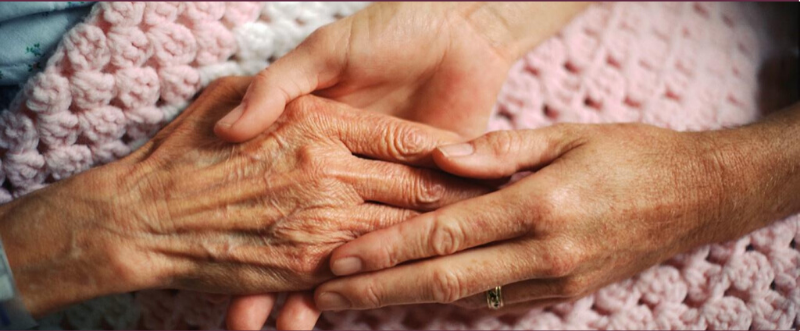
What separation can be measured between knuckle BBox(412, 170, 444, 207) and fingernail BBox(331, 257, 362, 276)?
0.44 ft

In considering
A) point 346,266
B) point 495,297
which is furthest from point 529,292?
point 346,266

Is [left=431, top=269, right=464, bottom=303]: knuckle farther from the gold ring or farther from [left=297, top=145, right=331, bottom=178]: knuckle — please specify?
[left=297, top=145, right=331, bottom=178]: knuckle

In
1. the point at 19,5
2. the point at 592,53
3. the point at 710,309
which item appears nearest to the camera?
the point at 19,5

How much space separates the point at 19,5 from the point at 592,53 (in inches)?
37.1

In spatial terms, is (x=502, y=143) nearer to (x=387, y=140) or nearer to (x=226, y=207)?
(x=387, y=140)

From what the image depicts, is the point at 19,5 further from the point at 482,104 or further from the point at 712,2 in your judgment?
the point at 712,2

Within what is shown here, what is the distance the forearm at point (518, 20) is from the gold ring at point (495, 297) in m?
0.43

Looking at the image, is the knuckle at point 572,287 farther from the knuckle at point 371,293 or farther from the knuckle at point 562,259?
the knuckle at point 371,293

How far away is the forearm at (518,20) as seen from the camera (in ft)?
3.58

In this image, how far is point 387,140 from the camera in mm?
961

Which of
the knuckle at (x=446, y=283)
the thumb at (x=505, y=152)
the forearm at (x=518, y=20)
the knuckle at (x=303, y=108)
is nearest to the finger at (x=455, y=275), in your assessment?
the knuckle at (x=446, y=283)

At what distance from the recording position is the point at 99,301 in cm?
104

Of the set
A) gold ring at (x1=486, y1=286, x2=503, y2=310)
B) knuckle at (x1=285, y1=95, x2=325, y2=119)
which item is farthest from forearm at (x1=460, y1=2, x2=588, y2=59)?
gold ring at (x1=486, y1=286, x2=503, y2=310)

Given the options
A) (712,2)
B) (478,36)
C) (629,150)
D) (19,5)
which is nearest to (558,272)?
(629,150)
